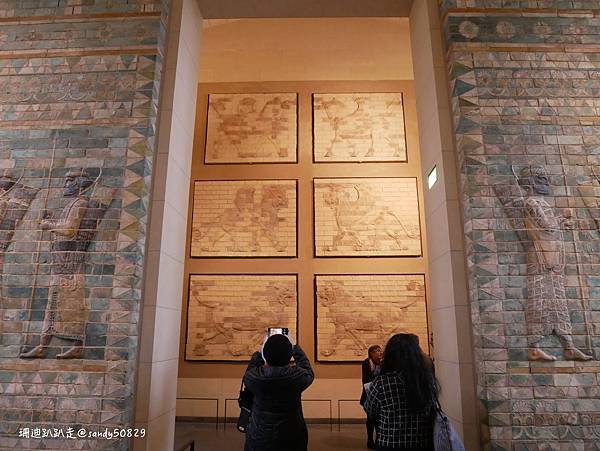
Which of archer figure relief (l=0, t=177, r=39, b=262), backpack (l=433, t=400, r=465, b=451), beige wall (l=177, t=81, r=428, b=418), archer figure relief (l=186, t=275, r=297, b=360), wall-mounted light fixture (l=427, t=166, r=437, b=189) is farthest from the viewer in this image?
archer figure relief (l=186, t=275, r=297, b=360)

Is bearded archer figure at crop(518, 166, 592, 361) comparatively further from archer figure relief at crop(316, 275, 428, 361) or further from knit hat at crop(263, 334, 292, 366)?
archer figure relief at crop(316, 275, 428, 361)

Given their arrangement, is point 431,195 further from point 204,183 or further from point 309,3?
point 204,183

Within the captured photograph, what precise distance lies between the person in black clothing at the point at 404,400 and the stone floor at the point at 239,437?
3790 mm

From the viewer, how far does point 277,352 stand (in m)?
2.87

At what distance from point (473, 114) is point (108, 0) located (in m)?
4.20

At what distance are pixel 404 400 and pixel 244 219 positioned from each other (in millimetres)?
6331

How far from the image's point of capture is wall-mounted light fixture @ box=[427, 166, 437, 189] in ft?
14.7

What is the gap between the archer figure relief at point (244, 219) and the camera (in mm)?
8164

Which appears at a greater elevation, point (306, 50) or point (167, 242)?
point (306, 50)

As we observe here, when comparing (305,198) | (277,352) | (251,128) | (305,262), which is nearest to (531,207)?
(277,352)

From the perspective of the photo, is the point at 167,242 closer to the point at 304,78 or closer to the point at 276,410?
the point at 276,410

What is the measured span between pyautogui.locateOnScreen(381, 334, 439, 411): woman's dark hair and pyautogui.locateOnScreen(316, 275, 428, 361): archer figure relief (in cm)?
545

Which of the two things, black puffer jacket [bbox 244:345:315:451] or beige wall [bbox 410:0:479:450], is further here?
beige wall [bbox 410:0:479:450]

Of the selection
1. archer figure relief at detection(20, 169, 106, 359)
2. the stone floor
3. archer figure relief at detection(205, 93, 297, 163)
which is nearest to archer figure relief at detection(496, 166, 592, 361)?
the stone floor
